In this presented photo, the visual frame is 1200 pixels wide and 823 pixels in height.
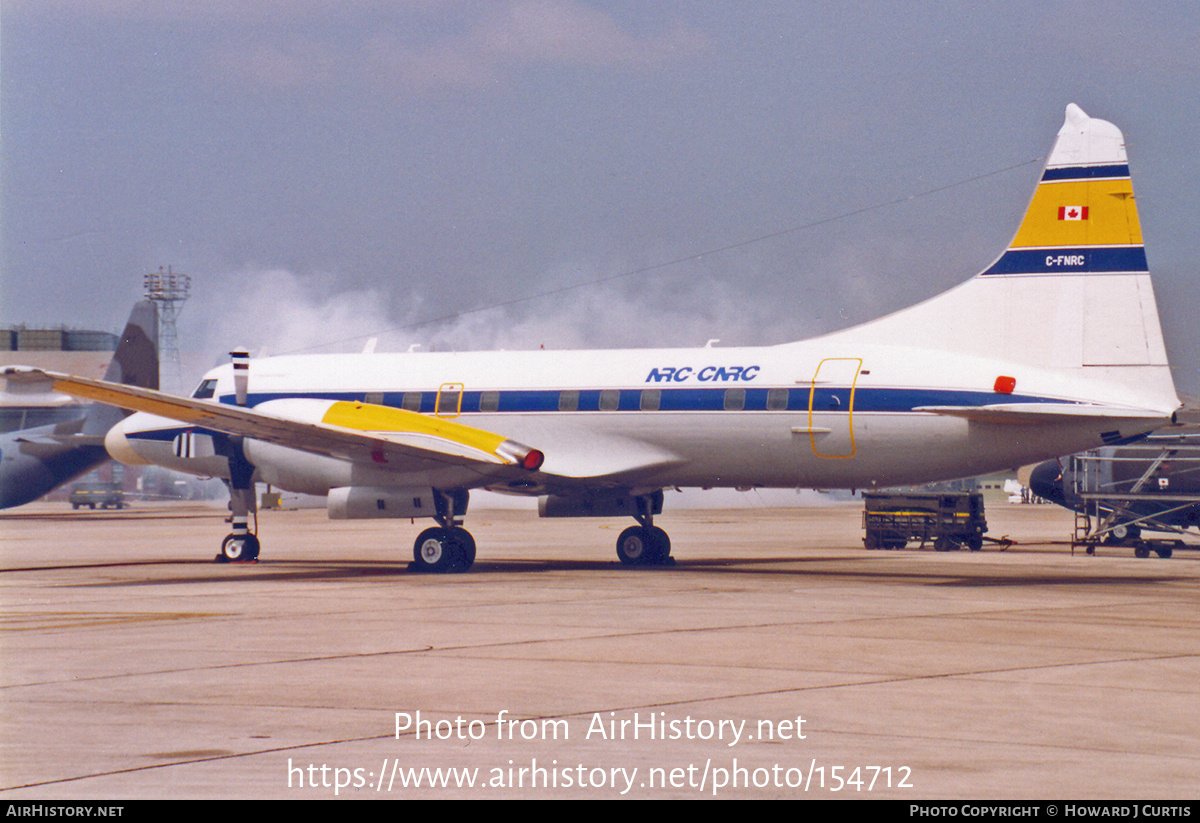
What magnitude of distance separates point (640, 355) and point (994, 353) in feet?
21.9

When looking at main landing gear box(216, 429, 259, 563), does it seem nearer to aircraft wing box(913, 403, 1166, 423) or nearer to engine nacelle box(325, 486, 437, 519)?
engine nacelle box(325, 486, 437, 519)

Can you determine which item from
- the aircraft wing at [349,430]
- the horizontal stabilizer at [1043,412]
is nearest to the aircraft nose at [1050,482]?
the horizontal stabilizer at [1043,412]

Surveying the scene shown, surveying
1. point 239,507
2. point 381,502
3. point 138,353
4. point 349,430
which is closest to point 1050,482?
point 381,502

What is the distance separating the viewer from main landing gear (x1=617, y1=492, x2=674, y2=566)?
2580 cm

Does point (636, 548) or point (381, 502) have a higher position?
point (381, 502)

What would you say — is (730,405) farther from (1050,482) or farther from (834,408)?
(1050,482)

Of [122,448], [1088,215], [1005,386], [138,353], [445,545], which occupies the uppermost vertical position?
[138,353]

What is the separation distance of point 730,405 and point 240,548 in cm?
1096

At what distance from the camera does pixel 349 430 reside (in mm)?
22406

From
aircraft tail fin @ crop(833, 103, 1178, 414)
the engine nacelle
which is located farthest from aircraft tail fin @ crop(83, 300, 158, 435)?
aircraft tail fin @ crop(833, 103, 1178, 414)

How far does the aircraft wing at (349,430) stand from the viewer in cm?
2150

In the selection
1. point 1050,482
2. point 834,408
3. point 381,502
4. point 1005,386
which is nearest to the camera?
point 1005,386

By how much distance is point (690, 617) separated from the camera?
1530cm

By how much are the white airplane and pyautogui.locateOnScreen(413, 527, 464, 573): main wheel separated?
0.12 feet
